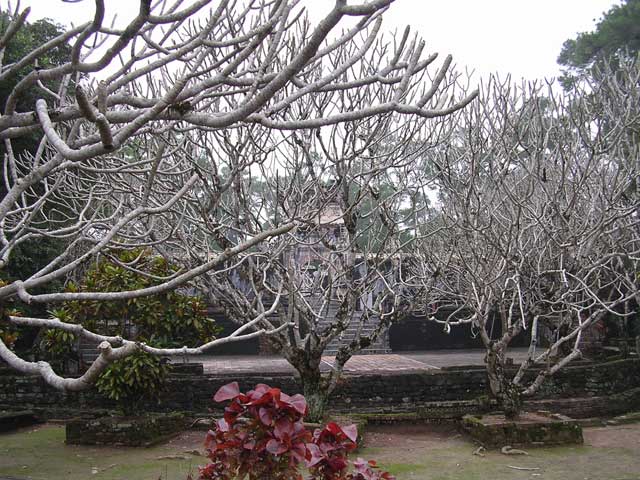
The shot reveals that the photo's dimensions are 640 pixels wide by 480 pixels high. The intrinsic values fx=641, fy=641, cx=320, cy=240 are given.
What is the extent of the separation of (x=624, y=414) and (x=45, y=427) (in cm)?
937

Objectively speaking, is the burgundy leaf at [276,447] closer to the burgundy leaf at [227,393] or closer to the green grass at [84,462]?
the burgundy leaf at [227,393]

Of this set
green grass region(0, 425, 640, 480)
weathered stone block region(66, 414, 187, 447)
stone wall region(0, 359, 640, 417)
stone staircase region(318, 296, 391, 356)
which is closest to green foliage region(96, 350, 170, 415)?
weathered stone block region(66, 414, 187, 447)

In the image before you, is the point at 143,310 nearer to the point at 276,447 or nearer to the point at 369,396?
the point at 369,396

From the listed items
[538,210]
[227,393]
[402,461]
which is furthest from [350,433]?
[538,210]

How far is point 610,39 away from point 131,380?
1537 centimetres

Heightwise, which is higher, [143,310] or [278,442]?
[143,310]

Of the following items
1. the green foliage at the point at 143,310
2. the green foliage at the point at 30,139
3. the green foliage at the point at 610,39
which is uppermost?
the green foliage at the point at 610,39

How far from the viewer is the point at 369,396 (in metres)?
10.7

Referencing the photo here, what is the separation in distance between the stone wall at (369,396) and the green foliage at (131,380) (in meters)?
1.56

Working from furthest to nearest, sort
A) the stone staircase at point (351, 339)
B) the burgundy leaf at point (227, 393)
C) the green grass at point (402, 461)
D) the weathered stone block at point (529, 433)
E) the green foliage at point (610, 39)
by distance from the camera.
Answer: the stone staircase at point (351, 339), the green foliage at point (610, 39), the weathered stone block at point (529, 433), the green grass at point (402, 461), the burgundy leaf at point (227, 393)

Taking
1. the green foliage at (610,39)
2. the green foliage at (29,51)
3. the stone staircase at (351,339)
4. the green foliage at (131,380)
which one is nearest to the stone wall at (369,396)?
the green foliage at (131,380)

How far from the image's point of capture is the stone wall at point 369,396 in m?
10.4

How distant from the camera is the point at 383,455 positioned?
8016 millimetres

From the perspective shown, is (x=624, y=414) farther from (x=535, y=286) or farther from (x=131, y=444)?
(x=131, y=444)
